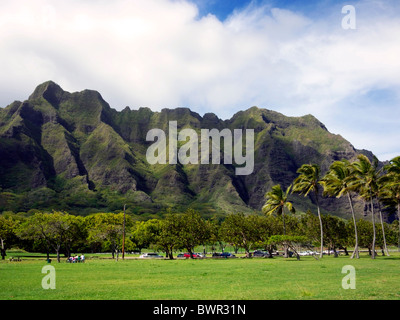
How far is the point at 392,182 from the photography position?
54875 mm

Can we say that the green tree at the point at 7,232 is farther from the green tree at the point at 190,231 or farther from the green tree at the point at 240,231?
the green tree at the point at 240,231

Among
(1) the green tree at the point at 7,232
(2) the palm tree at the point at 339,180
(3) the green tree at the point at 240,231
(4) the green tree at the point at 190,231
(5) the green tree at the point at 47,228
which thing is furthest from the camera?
(1) the green tree at the point at 7,232

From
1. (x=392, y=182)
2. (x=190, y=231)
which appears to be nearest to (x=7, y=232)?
(x=190, y=231)

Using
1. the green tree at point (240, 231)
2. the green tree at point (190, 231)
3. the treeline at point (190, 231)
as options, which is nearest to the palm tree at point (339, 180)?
the treeline at point (190, 231)

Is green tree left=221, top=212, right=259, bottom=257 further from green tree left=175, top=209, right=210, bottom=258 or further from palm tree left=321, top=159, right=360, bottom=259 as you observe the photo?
palm tree left=321, top=159, right=360, bottom=259

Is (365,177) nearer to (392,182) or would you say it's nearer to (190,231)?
(392,182)

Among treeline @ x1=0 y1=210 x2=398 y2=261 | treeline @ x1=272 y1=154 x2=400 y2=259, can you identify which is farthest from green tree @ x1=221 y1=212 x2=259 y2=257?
treeline @ x1=272 y1=154 x2=400 y2=259

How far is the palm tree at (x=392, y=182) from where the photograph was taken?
5459cm

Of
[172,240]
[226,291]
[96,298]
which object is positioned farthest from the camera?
[172,240]
